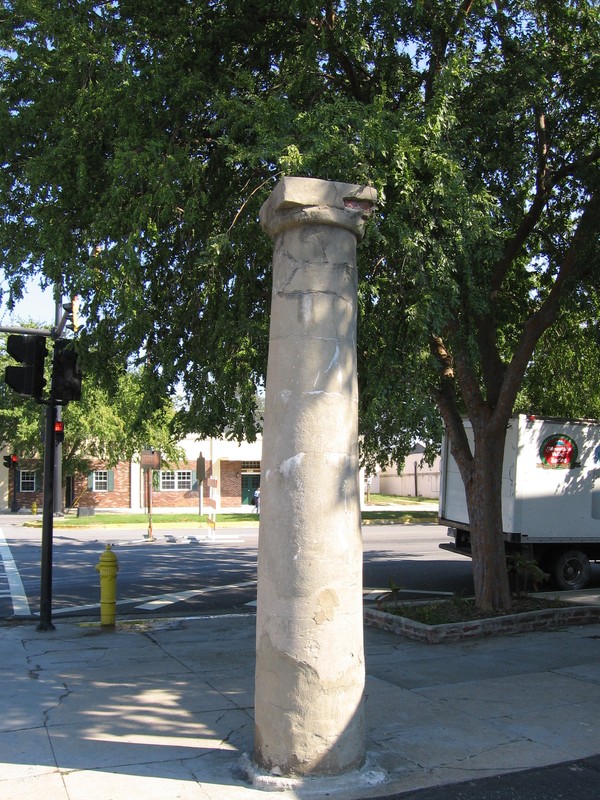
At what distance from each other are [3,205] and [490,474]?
7306 millimetres

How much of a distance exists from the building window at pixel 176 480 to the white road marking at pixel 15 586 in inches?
895

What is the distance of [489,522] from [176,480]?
115ft

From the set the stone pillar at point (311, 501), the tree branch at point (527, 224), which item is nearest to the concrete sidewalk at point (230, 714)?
the stone pillar at point (311, 501)

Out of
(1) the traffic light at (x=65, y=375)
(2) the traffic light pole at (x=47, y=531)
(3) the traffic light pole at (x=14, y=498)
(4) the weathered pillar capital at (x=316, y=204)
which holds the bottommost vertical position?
(3) the traffic light pole at (x=14, y=498)

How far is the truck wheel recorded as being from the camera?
1437 cm

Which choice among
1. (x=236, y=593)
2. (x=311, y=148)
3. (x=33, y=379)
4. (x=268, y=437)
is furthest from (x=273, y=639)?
(x=236, y=593)

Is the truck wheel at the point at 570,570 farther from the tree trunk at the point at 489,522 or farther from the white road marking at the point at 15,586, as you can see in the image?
the white road marking at the point at 15,586

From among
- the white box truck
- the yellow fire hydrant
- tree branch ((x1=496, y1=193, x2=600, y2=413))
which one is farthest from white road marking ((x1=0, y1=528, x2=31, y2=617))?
the white box truck

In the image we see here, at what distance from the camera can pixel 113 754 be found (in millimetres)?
5352

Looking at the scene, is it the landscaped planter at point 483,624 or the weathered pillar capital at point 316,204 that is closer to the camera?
the weathered pillar capital at point 316,204

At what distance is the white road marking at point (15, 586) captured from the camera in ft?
38.8

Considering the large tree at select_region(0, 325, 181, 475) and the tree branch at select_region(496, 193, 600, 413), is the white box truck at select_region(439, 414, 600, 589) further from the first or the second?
the large tree at select_region(0, 325, 181, 475)

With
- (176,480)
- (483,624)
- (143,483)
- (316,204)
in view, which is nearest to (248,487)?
(176,480)

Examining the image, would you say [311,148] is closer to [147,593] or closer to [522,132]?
[522,132]
